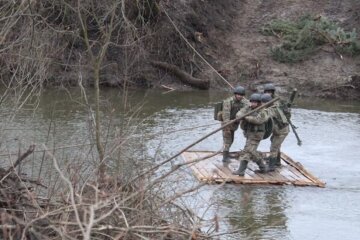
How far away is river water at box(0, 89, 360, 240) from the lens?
10680mm

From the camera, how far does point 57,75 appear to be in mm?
23344

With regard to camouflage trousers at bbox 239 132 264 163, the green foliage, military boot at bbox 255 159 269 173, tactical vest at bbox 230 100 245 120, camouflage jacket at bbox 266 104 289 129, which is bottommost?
military boot at bbox 255 159 269 173

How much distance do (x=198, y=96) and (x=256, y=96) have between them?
1165cm

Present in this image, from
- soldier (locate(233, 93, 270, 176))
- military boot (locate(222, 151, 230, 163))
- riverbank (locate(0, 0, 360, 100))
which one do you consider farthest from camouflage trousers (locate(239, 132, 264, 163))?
riverbank (locate(0, 0, 360, 100))

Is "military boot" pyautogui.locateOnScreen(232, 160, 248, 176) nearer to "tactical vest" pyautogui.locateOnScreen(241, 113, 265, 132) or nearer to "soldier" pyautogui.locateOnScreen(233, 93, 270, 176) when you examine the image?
"soldier" pyautogui.locateOnScreen(233, 93, 270, 176)

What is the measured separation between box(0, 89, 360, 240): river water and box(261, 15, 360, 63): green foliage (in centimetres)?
338

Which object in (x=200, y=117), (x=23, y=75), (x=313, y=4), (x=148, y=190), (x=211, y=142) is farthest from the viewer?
(x=313, y=4)

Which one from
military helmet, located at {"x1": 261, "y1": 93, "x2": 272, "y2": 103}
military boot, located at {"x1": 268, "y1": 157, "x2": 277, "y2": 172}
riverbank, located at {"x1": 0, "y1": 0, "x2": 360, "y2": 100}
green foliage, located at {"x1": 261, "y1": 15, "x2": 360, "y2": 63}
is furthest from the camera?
green foliage, located at {"x1": 261, "y1": 15, "x2": 360, "y2": 63}

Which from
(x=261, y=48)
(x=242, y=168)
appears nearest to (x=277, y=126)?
(x=242, y=168)

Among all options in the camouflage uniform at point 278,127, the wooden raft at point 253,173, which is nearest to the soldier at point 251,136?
the wooden raft at point 253,173

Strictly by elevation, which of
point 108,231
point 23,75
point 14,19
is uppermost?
point 14,19

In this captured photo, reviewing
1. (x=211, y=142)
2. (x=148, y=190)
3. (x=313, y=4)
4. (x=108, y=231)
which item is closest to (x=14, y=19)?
(x=148, y=190)

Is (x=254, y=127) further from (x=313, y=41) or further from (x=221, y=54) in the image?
(x=221, y=54)

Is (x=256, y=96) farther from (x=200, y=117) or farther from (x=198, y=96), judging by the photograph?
(x=198, y=96)
